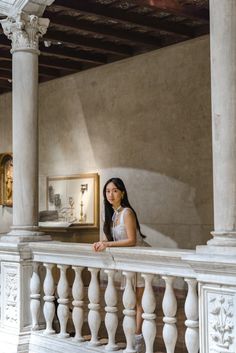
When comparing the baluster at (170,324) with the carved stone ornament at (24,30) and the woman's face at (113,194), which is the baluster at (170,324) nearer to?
the woman's face at (113,194)

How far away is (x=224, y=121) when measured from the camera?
155 inches

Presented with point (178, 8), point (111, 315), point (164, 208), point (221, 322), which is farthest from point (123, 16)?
Answer: point (221, 322)

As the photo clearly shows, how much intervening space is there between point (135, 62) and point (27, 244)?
19.5 ft

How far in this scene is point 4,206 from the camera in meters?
13.8

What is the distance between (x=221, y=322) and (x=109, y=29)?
6882mm

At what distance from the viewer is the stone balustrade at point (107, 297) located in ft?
13.7

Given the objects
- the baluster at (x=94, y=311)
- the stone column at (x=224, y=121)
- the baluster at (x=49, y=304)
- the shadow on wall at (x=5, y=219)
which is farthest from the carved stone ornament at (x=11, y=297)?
the shadow on wall at (x=5, y=219)

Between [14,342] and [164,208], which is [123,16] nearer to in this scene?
[164,208]

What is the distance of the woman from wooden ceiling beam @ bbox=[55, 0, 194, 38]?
13.9ft

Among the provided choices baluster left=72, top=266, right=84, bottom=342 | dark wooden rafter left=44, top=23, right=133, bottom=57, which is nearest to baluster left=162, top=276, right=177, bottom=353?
baluster left=72, top=266, right=84, bottom=342

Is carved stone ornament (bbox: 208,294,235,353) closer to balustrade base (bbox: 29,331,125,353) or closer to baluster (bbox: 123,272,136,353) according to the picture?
baluster (bbox: 123,272,136,353)

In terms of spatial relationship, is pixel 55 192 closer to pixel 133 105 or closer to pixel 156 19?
pixel 133 105

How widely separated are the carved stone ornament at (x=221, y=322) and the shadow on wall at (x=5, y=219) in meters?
10.4

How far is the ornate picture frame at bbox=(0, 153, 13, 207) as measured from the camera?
13430mm
